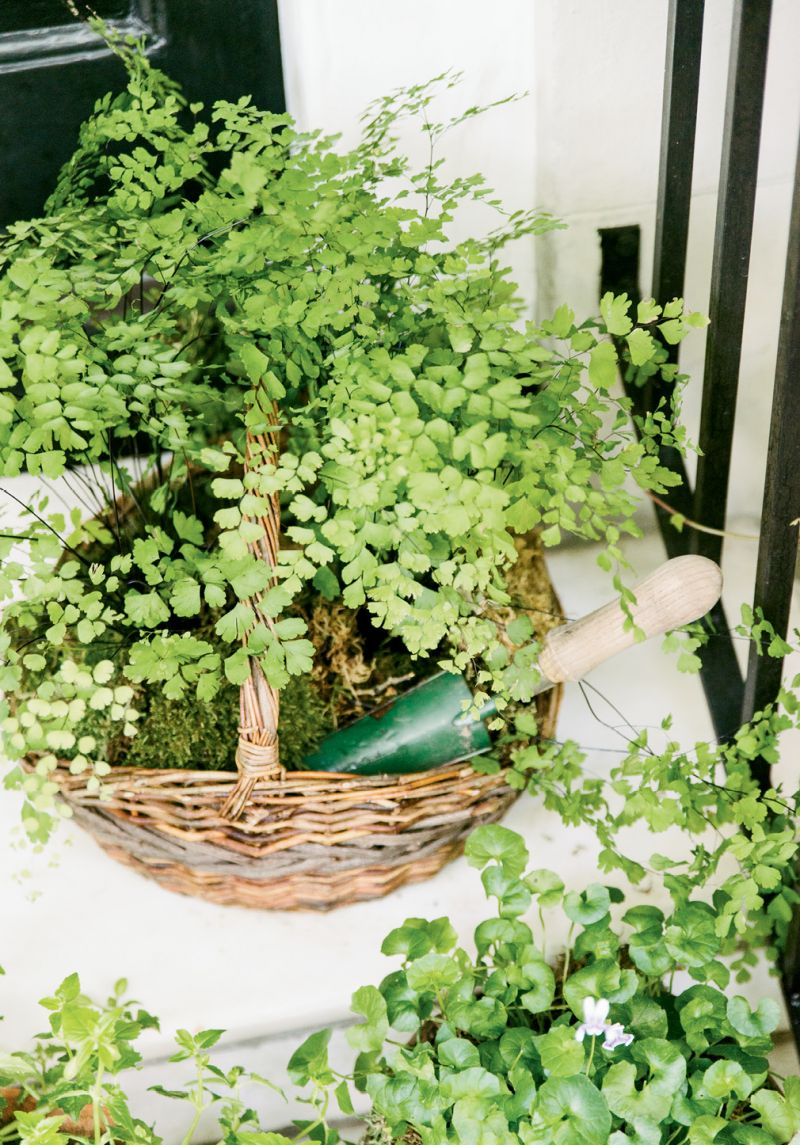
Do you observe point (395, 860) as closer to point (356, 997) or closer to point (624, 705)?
point (356, 997)

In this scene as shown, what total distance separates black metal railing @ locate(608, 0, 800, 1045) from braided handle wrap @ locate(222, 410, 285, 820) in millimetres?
397

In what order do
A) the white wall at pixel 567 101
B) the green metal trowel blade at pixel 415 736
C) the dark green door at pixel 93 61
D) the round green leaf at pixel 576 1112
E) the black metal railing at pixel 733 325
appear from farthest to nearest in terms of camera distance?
the dark green door at pixel 93 61 → the white wall at pixel 567 101 → the green metal trowel blade at pixel 415 736 → the black metal railing at pixel 733 325 → the round green leaf at pixel 576 1112

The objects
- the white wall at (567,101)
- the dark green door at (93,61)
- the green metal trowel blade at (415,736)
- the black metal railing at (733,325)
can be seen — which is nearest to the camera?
the black metal railing at (733,325)

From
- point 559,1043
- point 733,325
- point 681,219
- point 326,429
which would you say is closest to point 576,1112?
point 559,1043

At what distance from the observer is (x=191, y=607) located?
818 mm

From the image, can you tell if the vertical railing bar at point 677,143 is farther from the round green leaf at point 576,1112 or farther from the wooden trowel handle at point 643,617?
the round green leaf at point 576,1112

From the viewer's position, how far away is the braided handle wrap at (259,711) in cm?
85

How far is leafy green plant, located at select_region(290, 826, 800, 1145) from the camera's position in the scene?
29.3 inches

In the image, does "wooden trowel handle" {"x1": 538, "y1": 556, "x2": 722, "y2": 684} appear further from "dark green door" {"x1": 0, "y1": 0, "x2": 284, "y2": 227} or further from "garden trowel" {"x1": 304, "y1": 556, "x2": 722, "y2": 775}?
"dark green door" {"x1": 0, "y1": 0, "x2": 284, "y2": 227}

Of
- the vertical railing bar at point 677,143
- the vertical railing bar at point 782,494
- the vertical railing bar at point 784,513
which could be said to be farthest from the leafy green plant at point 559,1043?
the vertical railing bar at point 677,143

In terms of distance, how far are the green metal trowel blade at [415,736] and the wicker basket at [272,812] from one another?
0.22 ft

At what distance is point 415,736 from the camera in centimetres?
103

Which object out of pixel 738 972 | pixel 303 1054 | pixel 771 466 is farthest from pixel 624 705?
pixel 303 1054

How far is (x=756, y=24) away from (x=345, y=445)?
19.4 inches
